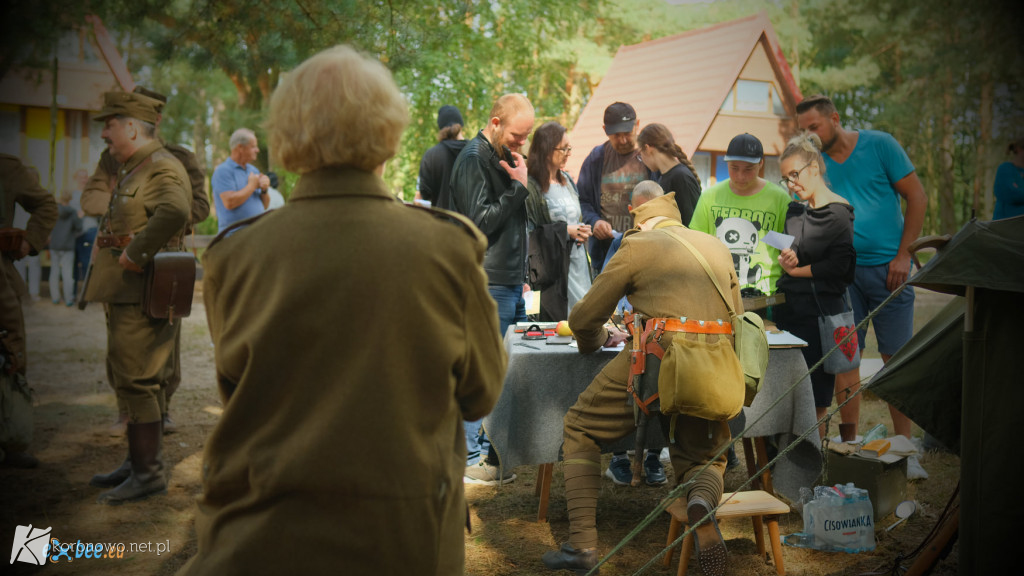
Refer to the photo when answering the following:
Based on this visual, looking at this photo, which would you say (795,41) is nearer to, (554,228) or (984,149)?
(984,149)

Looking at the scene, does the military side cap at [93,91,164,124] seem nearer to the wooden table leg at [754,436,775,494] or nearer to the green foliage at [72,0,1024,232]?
the wooden table leg at [754,436,775,494]

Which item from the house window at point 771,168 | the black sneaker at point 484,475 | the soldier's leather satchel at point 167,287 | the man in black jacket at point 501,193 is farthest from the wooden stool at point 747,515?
the house window at point 771,168

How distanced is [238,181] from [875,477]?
20.4 ft

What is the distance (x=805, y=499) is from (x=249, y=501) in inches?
134

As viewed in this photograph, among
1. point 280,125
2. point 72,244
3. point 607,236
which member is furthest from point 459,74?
point 280,125

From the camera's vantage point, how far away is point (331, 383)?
5.39 ft

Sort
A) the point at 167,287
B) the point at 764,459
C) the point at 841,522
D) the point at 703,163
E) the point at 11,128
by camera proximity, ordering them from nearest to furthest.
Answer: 1. the point at 841,522
2. the point at 764,459
3. the point at 167,287
4. the point at 11,128
5. the point at 703,163

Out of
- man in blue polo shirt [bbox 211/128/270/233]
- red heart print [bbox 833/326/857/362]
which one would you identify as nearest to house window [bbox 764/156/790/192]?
man in blue polo shirt [bbox 211/128/270/233]

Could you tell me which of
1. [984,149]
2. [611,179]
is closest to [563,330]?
[611,179]

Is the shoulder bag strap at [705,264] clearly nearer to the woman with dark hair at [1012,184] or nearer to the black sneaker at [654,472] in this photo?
the black sneaker at [654,472]

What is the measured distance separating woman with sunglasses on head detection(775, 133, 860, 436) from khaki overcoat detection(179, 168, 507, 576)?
3.47 meters

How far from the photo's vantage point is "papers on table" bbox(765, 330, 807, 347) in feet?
13.8

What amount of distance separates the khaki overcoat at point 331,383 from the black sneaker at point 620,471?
3.55 metres

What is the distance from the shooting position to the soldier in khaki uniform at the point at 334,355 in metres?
1.64
